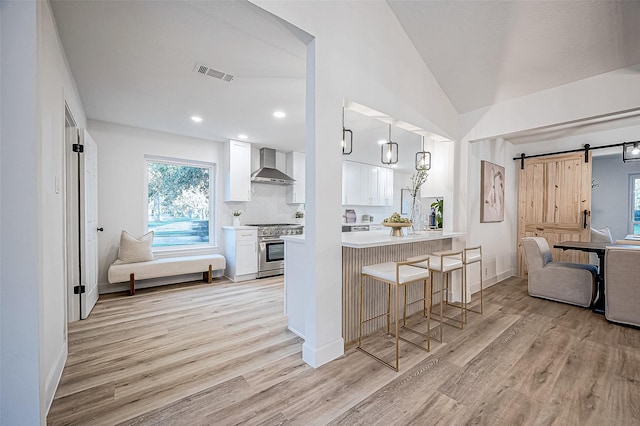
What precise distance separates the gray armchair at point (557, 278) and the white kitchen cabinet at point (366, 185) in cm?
360

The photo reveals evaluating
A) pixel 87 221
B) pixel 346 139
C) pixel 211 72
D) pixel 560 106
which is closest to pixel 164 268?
pixel 87 221

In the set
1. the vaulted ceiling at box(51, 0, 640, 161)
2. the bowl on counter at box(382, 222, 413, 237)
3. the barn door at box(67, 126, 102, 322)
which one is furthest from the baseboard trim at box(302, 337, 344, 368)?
the barn door at box(67, 126, 102, 322)

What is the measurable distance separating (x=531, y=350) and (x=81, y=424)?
10.6 ft

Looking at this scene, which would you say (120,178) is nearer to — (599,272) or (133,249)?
(133,249)

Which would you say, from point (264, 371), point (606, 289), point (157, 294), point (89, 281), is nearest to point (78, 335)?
point (89, 281)

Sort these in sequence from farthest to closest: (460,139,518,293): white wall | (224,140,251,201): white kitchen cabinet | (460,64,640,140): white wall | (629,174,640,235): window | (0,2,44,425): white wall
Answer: (629,174,640,235): window, (224,140,251,201): white kitchen cabinet, (460,139,518,293): white wall, (460,64,640,140): white wall, (0,2,44,425): white wall

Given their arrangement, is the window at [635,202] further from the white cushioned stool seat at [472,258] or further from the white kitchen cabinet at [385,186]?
the white cushioned stool seat at [472,258]

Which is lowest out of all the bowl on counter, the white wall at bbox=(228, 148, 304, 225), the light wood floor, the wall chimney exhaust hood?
the light wood floor

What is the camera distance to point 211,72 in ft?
8.50

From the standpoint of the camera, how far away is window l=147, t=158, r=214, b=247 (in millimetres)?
4539

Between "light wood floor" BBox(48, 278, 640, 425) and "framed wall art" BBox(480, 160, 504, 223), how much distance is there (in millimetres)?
1606

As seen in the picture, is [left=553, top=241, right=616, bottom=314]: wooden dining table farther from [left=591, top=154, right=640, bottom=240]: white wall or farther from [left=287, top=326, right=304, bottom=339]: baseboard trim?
[left=591, top=154, right=640, bottom=240]: white wall

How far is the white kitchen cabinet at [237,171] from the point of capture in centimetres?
487

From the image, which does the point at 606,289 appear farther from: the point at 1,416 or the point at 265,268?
the point at 1,416
